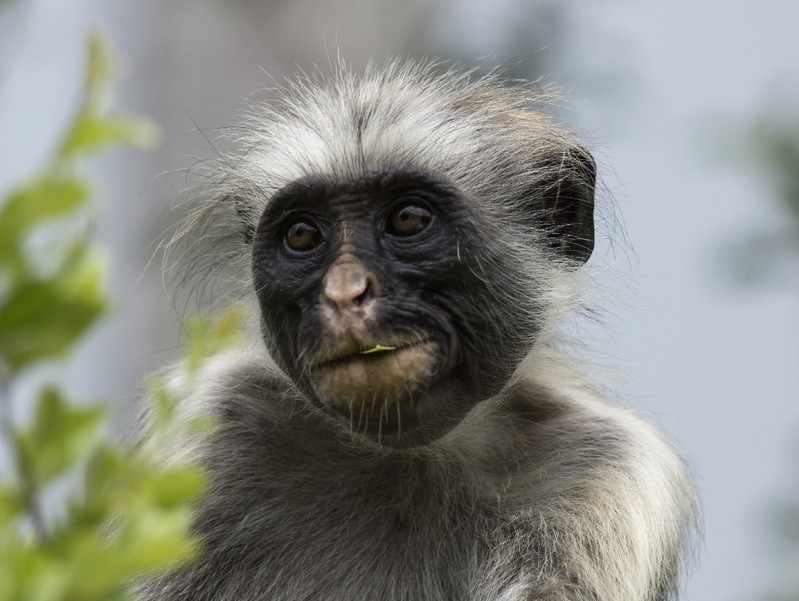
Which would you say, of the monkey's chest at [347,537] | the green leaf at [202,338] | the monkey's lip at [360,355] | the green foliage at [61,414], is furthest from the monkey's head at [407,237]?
the green foliage at [61,414]

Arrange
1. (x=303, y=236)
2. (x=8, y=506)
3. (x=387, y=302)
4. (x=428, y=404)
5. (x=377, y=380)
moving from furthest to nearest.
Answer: (x=303, y=236), (x=428, y=404), (x=387, y=302), (x=377, y=380), (x=8, y=506)

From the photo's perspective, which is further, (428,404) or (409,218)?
(409,218)

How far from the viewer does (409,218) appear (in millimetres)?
4488

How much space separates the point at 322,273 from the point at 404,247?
322mm

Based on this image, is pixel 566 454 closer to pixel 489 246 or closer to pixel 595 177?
pixel 489 246

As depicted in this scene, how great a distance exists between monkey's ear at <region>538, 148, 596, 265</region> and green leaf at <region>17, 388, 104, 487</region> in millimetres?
4204

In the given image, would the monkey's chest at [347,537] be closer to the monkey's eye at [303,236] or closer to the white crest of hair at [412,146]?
the white crest of hair at [412,146]

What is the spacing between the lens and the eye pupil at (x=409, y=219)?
14.5 ft

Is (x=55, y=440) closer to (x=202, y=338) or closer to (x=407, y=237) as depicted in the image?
(x=202, y=338)

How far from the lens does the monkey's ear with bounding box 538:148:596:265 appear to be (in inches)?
199

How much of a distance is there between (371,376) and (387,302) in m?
0.30

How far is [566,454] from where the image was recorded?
15.8 ft

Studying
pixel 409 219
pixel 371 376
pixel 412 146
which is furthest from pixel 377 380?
pixel 412 146

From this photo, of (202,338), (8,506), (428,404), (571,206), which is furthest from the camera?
(571,206)
